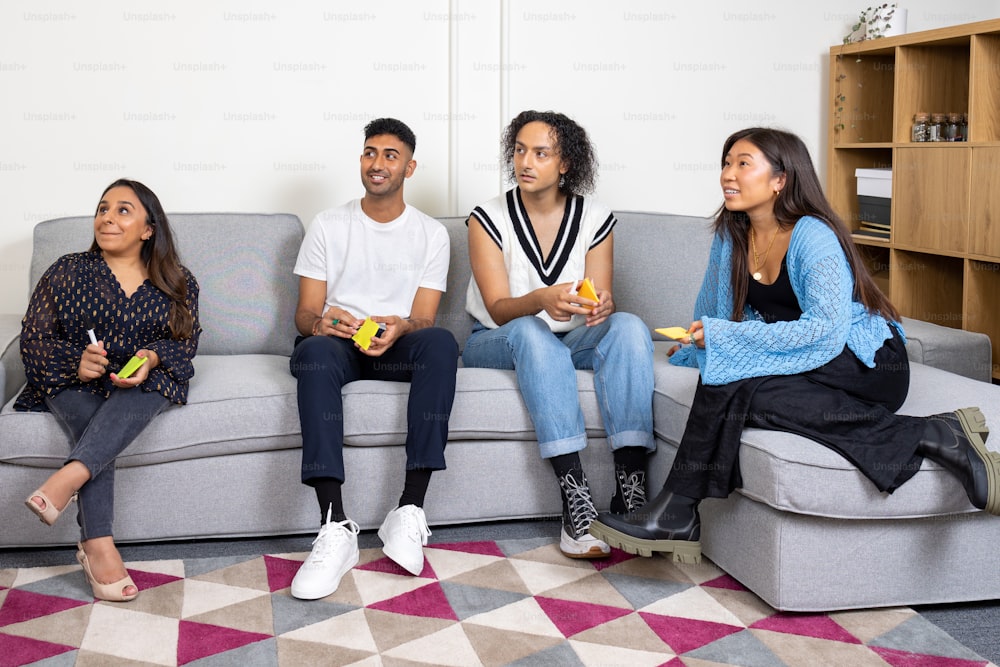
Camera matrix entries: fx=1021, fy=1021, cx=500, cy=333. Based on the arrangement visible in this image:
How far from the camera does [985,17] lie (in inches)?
158

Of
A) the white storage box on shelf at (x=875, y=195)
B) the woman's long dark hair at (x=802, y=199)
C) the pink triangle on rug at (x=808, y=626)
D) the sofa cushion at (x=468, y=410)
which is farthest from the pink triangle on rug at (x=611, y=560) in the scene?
A: the white storage box on shelf at (x=875, y=195)

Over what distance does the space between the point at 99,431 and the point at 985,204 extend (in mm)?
2598

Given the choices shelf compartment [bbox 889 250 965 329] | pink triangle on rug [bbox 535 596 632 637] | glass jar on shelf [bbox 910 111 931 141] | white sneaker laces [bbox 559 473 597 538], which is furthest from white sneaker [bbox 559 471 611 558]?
glass jar on shelf [bbox 910 111 931 141]

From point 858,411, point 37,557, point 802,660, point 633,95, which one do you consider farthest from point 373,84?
point 802,660

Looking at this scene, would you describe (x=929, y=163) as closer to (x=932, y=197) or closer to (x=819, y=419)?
(x=932, y=197)

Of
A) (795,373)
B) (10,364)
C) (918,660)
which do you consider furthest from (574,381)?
(10,364)

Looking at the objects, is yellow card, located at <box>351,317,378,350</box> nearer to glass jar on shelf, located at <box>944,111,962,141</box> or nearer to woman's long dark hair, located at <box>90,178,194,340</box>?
woman's long dark hair, located at <box>90,178,194,340</box>

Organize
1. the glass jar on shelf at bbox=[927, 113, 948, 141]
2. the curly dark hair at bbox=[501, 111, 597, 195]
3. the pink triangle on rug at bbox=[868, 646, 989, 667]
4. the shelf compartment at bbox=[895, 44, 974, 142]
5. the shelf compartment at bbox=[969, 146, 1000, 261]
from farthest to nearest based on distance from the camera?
1. the shelf compartment at bbox=[895, 44, 974, 142]
2. the glass jar on shelf at bbox=[927, 113, 948, 141]
3. the shelf compartment at bbox=[969, 146, 1000, 261]
4. the curly dark hair at bbox=[501, 111, 597, 195]
5. the pink triangle on rug at bbox=[868, 646, 989, 667]

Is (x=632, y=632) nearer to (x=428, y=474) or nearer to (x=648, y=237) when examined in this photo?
(x=428, y=474)

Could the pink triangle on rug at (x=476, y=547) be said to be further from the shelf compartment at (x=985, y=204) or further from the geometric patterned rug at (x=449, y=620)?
the shelf compartment at (x=985, y=204)

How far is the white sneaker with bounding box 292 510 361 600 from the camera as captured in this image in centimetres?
213

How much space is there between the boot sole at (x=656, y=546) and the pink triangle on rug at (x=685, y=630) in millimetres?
131

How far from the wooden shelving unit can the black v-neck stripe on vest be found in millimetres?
1294

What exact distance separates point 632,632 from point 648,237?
141 centimetres
